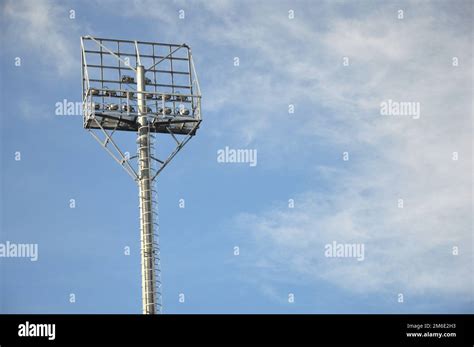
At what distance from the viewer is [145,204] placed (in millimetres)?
70750

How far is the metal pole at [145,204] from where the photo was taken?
68188 mm

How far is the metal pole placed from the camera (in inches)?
2685
